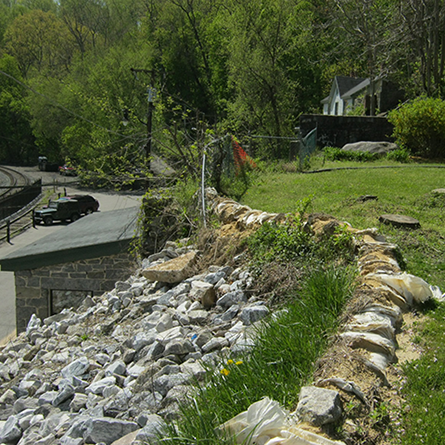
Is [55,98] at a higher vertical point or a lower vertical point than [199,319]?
higher

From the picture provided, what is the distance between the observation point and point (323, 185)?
11.1m

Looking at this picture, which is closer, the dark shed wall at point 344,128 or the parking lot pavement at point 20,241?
the parking lot pavement at point 20,241

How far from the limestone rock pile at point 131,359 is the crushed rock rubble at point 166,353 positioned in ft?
0.04

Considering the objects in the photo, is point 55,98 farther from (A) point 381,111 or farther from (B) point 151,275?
(B) point 151,275

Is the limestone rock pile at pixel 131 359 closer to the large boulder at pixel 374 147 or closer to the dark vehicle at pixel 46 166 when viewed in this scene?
the large boulder at pixel 374 147

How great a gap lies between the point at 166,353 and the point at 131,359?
0.67 metres

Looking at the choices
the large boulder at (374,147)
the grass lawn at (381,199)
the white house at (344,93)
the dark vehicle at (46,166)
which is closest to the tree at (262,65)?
the white house at (344,93)

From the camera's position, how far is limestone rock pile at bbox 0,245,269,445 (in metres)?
4.02

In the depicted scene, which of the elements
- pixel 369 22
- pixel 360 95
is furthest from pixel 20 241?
pixel 360 95

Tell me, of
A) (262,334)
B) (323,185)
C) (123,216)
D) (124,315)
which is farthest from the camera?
(123,216)

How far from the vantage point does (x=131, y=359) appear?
5.21 m

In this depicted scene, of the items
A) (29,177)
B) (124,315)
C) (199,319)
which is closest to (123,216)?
(124,315)

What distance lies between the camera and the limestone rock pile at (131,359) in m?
4.02

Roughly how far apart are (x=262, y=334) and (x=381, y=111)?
988 inches
